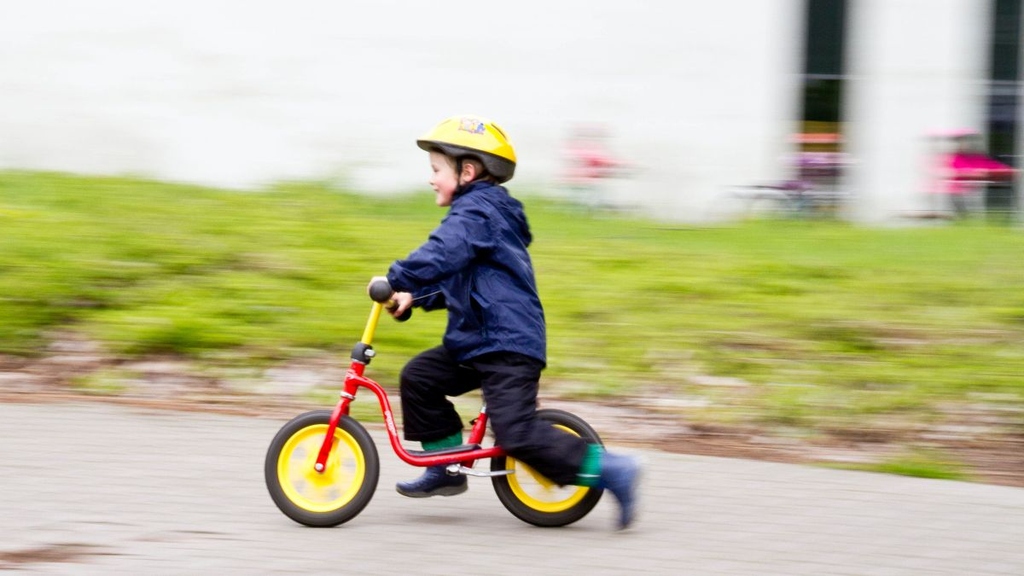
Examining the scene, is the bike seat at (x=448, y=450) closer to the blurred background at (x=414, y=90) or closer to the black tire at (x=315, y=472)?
the black tire at (x=315, y=472)

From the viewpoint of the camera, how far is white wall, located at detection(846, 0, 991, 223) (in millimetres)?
14523

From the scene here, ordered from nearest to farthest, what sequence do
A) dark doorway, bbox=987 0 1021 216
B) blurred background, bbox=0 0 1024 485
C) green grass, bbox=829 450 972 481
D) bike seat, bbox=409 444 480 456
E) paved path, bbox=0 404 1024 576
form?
paved path, bbox=0 404 1024 576 → bike seat, bbox=409 444 480 456 → green grass, bbox=829 450 972 481 → blurred background, bbox=0 0 1024 485 → dark doorway, bbox=987 0 1021 216

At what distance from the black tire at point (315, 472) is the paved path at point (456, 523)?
9 centimetres

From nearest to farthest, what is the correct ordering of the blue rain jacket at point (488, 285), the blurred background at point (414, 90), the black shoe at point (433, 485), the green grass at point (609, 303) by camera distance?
the blue rain jacket at point (488, 285), the black shoe at point (433, 485), the green grass at point (609, 303), the blurred background at point (414, 90)

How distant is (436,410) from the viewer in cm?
530

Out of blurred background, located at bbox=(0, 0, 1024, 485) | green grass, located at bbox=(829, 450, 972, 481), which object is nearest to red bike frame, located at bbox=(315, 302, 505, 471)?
green grass, located at bbox=(829, 450, 972, 481)

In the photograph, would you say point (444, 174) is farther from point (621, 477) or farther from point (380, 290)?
point (621, 477)

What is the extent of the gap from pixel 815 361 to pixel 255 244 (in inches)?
Result: 158

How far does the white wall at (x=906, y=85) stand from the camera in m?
14.5

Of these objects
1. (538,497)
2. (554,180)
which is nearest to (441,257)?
(538,497)

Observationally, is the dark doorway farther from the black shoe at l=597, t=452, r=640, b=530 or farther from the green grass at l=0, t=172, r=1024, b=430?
the black shoe at l=597, t=452, r=640, b=530

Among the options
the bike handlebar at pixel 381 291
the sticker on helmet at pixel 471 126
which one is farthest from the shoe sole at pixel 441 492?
the sticker on helmet at pixel 471 126

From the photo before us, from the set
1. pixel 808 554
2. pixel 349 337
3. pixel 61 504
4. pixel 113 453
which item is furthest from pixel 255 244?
pixel 808 554

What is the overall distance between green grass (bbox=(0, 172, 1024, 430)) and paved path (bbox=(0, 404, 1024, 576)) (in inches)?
45.7
